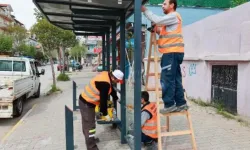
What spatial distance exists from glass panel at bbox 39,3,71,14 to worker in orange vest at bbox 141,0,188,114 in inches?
65.8

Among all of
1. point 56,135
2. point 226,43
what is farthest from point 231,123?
point 56,135

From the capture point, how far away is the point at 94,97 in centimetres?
427

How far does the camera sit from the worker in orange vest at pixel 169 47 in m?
3.48

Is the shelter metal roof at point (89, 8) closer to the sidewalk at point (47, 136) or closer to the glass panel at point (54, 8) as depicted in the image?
the glass panel at point (54, 8)

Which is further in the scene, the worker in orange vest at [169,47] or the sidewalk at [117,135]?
the sidewalk at [117,135]

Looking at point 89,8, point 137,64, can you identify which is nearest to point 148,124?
point 137,64

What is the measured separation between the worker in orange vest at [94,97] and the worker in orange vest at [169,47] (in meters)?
0.93

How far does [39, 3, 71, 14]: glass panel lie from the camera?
4323 millimetres

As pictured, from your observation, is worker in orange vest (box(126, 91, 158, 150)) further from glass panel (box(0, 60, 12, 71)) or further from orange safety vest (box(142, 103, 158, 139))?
glass panel (box(0, 60, 12, 71))

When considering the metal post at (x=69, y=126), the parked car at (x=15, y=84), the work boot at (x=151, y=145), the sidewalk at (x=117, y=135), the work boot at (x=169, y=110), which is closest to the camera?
the metal post at (x=69, y=126)

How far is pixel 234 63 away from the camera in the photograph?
22.1 ft

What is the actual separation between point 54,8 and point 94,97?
176 cm

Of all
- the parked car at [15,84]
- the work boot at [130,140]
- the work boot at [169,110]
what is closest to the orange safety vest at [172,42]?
the work boot at [169,110]

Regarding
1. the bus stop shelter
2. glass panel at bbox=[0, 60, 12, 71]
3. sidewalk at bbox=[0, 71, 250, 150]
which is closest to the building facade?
sidewalk at bbox=[0, 71, 250, 150]
